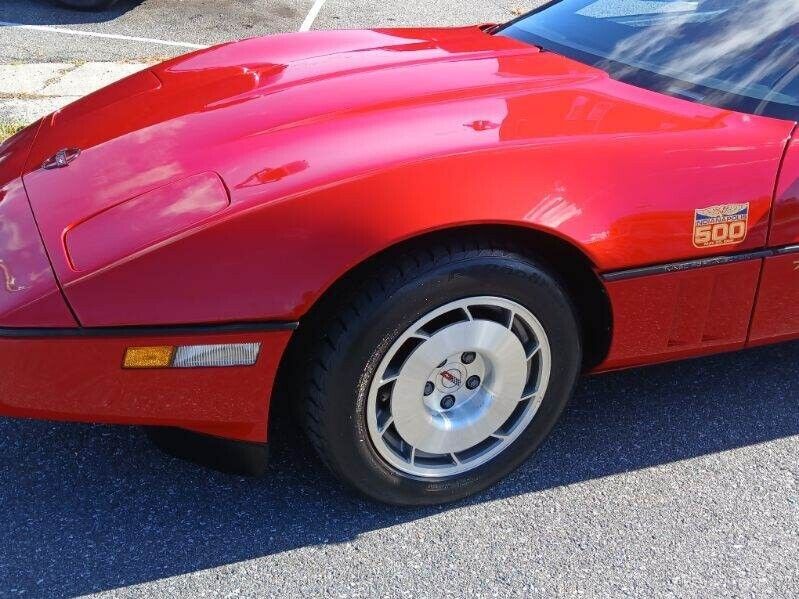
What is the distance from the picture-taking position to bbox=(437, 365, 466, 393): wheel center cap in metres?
1.97

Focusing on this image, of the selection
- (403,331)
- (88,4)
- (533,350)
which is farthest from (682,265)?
(88,4)

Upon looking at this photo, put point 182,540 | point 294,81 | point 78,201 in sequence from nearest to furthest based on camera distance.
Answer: point 78,201 → point 182,540 → point 294,81

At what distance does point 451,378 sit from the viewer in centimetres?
199

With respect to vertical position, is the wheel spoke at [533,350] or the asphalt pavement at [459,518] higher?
the wheel spoke at [533,350]

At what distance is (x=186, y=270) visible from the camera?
1666mm

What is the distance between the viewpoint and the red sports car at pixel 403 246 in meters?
1.68

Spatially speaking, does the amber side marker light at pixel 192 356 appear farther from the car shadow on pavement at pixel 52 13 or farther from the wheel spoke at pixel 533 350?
the car shadow on pavement at pixel 52 13

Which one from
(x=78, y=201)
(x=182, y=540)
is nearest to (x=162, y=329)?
(x=78, y=201)

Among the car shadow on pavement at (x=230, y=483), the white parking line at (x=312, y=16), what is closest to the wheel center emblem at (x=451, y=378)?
the car shadow on pavement at (x=230, y=483)

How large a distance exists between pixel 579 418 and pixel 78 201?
1523 mm

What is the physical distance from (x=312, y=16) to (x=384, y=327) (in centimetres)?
681

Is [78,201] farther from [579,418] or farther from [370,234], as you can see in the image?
[579,418]

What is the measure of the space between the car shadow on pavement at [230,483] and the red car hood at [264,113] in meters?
0.71

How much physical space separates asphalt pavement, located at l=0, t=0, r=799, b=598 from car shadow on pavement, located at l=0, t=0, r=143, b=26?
579cm
